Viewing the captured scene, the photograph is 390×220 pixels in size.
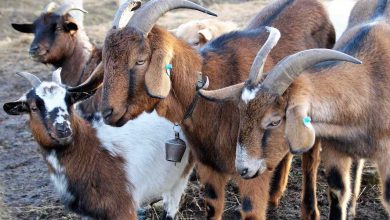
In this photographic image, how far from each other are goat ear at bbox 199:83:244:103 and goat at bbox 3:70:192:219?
109 cm

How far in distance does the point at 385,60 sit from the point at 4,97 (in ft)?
19.4

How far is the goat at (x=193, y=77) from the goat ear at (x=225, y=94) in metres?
0.25

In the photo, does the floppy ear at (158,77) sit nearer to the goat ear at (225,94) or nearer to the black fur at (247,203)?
the goat ear at (225,94)

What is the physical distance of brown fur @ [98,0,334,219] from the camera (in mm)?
4512

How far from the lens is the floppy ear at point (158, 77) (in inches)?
177

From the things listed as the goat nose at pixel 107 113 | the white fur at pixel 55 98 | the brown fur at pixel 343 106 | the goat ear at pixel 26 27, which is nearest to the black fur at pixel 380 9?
the brown fur at pixel 343 106

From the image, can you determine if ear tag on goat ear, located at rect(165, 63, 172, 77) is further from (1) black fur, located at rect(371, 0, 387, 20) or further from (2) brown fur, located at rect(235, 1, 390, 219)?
(1) black fur, located at rect(371, 0, 387, 20)

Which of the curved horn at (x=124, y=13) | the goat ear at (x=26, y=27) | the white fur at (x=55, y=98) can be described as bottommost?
the goat ear at (x=26, y=27)

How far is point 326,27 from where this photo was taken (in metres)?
5.95

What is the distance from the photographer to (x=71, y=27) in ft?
24.5

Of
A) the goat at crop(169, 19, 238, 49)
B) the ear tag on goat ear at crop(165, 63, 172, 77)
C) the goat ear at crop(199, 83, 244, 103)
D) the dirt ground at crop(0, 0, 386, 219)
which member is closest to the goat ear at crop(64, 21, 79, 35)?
the goat at crop(169, 19, 238, 49)

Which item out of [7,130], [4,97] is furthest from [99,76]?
[4,97]

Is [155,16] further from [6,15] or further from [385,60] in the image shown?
[6,15]

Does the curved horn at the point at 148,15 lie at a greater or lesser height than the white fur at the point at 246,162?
greater
